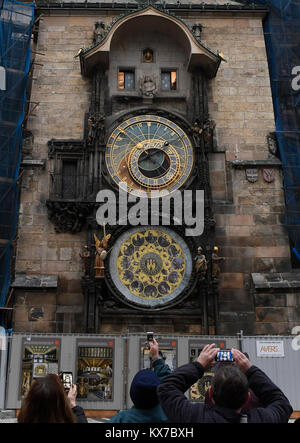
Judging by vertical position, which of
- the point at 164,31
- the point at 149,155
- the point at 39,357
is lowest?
the point at 39,357

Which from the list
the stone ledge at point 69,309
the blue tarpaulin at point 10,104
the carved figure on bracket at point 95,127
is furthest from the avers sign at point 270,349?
the carved figure on bracket at point 95,127

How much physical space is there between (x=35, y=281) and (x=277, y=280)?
6.17 m

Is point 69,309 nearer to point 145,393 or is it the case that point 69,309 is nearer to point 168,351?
point 168,351

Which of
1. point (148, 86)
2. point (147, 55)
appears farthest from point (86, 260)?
point (147, 55)

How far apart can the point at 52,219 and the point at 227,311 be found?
5.17m

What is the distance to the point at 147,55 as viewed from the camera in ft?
51.2

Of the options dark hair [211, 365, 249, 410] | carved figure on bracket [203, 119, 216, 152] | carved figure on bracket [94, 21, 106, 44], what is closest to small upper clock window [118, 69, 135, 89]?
carved figure on bracket [94, 21, 106, 44]

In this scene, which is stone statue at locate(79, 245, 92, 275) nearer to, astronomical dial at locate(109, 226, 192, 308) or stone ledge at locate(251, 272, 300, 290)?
astronomical dial at locate(109, 226, 192, 308)

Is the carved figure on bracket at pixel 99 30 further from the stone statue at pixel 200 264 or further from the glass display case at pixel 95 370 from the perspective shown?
the glass display case at pixel 95 370

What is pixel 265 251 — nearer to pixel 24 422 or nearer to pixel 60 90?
pixel 60 90

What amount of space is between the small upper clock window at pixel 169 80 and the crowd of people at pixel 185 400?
13089 mm

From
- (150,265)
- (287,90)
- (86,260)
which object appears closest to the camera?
(86,260)

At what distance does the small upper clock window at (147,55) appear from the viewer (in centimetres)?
1562

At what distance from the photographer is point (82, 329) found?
41.5ft
